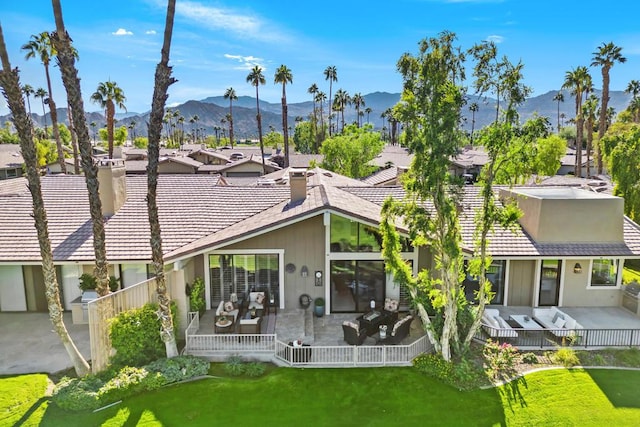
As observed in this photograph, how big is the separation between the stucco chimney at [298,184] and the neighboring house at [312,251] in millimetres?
590

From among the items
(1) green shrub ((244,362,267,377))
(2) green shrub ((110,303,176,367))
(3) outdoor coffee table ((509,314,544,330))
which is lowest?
(1) green shrub ((244,362,267,377))

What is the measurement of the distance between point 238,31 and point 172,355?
47.2 ft

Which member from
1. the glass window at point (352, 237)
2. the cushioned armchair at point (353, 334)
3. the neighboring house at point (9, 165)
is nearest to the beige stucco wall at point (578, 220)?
the glass window at point (352, 237)

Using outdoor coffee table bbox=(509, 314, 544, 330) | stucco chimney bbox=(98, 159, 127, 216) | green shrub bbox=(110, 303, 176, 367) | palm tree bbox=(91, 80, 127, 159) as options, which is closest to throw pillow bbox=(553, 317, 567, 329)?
outdoor coffee table bbox=(509, 314, 544, 330)

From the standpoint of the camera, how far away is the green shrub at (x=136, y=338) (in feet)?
39.9

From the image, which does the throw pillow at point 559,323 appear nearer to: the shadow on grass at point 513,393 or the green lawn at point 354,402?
the green lawn at point 354,402

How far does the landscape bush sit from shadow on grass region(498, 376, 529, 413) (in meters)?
8.64

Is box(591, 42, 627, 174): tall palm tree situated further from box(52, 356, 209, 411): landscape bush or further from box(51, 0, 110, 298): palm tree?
box(51, 0, 110, 298): palm tree

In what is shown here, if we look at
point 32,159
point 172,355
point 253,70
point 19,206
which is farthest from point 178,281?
point 253,70

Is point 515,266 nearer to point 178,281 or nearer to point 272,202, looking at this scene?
point 272,202

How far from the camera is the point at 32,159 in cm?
1059

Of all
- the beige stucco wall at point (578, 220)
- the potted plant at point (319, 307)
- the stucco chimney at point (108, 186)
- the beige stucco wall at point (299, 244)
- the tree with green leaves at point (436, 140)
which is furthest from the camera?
the stucco chimney at point (108, 186)

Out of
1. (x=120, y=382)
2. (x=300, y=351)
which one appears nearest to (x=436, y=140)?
(x=300, y=351)

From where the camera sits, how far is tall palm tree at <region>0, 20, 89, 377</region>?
9.95 m
